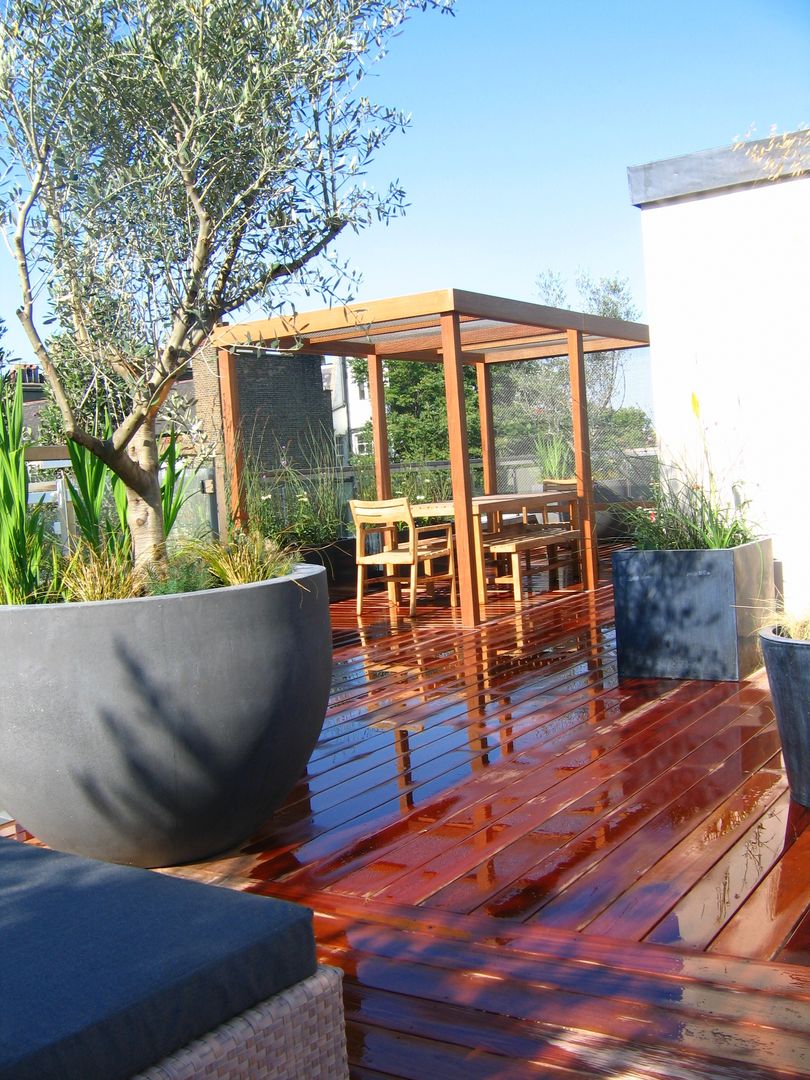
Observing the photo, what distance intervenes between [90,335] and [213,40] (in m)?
1.09

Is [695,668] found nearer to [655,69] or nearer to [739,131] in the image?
[739,131]

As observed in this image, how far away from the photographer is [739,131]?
554 cm

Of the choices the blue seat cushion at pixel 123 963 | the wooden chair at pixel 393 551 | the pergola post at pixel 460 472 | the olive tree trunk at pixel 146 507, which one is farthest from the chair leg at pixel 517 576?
the blue seat cushion at pixel 123 963

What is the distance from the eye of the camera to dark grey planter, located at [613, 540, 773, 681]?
5262mm

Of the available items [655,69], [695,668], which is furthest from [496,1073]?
[655,69]

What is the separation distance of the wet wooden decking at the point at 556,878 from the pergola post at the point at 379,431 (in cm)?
505

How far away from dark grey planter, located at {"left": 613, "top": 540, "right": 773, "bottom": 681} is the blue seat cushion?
3746 millimetres

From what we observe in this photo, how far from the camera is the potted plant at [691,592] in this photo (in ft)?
17.3

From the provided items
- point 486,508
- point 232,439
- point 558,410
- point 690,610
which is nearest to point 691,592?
point 690,610

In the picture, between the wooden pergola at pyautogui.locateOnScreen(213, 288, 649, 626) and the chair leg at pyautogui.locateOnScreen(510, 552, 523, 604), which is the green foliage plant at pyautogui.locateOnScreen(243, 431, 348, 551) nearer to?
the wooden pergola at pyautogui.locateOnScreen(213, 288, 649, 626)

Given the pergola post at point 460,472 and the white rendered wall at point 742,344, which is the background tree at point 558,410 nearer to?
the pergola post at point 460,472

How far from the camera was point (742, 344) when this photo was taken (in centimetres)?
595

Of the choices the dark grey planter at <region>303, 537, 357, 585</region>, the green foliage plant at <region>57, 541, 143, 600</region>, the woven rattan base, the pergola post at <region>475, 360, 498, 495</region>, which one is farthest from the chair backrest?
the woven rattan base

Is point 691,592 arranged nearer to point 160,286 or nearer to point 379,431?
point 160,286
